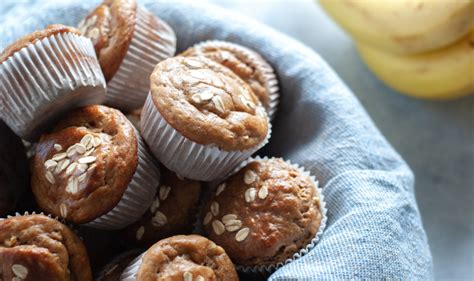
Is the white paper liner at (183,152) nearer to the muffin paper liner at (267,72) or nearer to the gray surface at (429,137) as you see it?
the muffin paper liner at (267,72)

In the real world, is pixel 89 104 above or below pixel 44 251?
above

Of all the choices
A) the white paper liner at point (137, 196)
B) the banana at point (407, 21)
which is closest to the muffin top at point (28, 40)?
the white paper liner at point (137, 196)

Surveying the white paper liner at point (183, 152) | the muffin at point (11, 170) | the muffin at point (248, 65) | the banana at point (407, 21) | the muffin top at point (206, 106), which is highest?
the banana at point (407, 21)

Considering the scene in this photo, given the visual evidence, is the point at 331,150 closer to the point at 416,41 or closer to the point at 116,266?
the point at 416,41

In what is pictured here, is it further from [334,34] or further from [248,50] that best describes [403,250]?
[334,34]

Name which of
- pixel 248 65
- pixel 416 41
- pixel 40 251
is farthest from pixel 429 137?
pixel 40 251

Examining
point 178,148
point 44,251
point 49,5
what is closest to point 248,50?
point 178,148

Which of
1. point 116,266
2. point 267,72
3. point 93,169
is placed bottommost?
A: point 116,266
